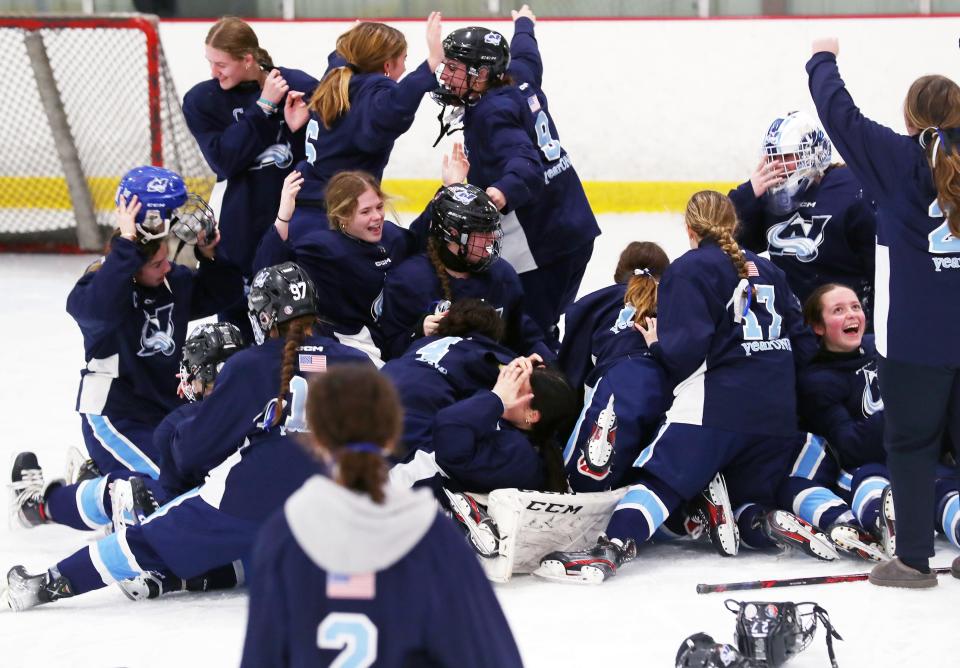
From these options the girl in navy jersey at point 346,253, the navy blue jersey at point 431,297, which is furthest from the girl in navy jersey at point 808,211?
the girl in navy jersey at point 346,253

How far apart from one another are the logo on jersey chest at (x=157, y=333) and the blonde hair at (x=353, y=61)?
3.00ft

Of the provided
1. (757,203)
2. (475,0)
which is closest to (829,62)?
(757,203)

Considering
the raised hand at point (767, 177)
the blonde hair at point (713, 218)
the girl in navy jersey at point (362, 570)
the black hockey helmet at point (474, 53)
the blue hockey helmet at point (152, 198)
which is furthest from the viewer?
the raised hand at point (767, 177)

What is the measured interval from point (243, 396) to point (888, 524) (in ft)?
5.35

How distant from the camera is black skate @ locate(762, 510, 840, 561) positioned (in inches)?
145

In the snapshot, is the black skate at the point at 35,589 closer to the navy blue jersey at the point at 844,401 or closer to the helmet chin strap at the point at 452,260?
the helmet chin strap at the point at 452,260

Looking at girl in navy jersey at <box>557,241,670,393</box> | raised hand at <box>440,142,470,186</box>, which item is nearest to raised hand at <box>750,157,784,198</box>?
girl in navy jersey at <box>557,241,670,393</box>

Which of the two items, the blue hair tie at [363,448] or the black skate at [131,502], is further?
the black skate at [131,502]

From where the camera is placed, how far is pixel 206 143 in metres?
4.90

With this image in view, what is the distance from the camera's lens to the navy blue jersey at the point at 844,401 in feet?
12.8

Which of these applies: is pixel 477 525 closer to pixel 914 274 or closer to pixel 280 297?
pixel 280 297

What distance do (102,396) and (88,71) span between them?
16.7 ft

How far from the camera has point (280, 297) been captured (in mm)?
3361

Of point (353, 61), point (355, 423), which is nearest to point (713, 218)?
point (353, 61)
